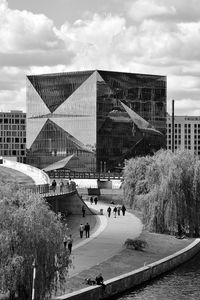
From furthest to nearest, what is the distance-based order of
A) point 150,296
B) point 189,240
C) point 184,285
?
point 189,240
point 184,285
point 150,296

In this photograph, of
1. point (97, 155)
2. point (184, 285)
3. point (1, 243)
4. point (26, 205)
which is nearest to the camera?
point (1, 243)

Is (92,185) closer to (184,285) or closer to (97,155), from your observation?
(97,155)

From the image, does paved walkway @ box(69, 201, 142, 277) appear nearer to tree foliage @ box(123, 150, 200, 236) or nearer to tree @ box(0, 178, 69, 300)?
tree foliage @ box(123, 150, 200, 236)

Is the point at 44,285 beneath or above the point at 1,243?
beneath

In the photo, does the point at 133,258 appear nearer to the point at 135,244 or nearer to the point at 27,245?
the point at 135,244

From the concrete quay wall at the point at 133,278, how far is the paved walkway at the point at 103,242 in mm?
1828

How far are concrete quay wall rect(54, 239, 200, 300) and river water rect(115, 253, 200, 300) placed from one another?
1.51 feet

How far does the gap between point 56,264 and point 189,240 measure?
30155mm

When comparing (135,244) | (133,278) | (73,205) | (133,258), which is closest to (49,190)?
(73,205)

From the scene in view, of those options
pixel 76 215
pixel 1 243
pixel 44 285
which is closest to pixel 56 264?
pixel 44 285

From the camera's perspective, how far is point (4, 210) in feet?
110

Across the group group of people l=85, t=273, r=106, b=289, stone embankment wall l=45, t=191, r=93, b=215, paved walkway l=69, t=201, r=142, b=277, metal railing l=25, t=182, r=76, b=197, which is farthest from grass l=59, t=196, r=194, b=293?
stone embankment wall l=45, t=191, r=93, b=215

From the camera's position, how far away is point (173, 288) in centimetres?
4622

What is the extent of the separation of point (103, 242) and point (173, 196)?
8.55m
